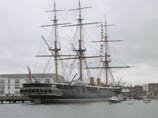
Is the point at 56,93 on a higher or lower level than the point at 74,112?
higher

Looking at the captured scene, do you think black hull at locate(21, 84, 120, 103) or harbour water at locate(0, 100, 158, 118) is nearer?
harbour water at locate(0, 100, 158, 118)

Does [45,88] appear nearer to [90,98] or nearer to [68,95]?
[68,95]

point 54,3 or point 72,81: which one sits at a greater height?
point 54,3

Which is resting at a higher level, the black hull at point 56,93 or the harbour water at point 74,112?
the black hull at point 56,93

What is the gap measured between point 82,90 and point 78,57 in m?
13.4

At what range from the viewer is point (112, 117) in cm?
4947

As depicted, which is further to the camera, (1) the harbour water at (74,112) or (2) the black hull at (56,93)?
(2) the black hull at (56,93)

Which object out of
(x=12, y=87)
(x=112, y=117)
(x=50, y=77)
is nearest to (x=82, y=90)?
(x=112, y=117)

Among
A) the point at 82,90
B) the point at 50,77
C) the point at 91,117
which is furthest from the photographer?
the point at 50,77

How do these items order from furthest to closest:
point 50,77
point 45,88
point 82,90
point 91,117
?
1. point 50,77
2. point 82,90
3. point 45,88
4. point 91,117

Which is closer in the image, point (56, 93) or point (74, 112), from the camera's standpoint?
point (74, 112)

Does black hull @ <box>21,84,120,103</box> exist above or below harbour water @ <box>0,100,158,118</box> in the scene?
above

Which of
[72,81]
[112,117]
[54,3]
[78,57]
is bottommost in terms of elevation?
[112,117]

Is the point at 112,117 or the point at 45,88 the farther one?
the point at 45,88
